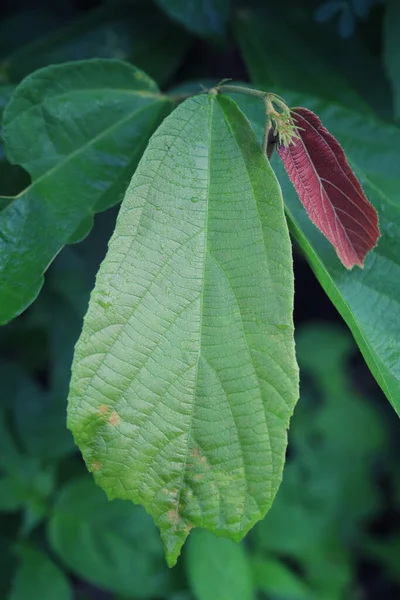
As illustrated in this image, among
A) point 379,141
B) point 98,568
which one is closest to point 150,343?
point 379,141

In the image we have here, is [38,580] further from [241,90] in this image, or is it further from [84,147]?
[241,90]

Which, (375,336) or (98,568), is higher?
(375,336)

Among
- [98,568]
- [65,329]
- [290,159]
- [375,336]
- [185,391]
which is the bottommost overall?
[98,568]

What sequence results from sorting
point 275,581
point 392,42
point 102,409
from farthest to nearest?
point 275,581
point 392,42
point 102,409

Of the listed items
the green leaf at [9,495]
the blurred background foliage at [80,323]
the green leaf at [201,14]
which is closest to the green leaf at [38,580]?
the blurred background foliage at [80,323]

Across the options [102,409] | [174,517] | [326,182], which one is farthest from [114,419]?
[326,182]

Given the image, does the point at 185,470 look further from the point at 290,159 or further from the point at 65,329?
the point at 65,329

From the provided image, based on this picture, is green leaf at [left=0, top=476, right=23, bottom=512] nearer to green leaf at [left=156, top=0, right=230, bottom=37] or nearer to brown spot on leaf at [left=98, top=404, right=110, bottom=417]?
brown spot on leaf at [left=98, top=404, right=110, bottom=417]
